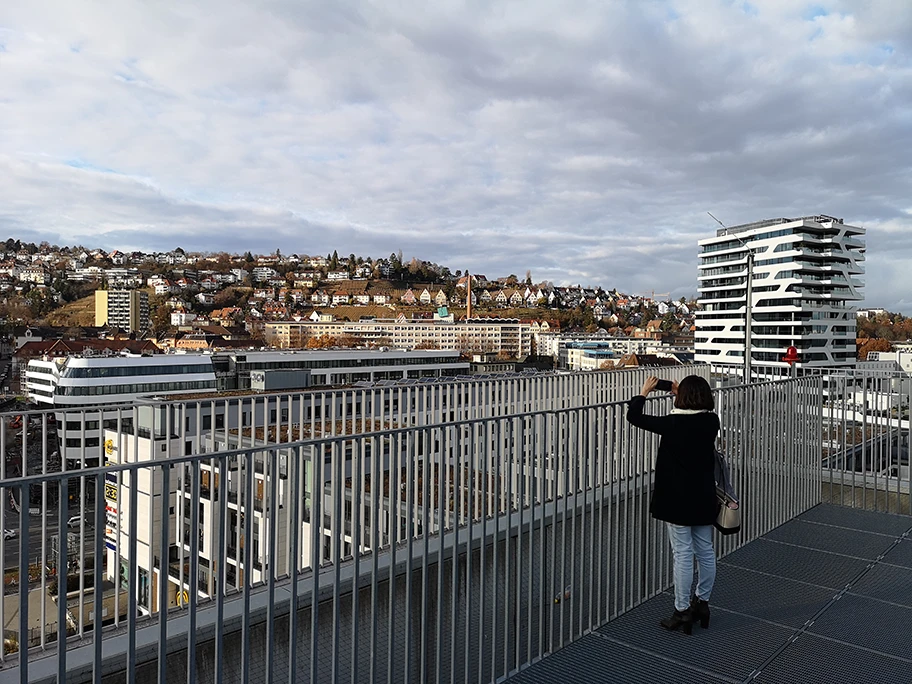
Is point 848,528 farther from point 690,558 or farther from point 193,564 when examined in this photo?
point 193,564

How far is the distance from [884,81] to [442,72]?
1354cm

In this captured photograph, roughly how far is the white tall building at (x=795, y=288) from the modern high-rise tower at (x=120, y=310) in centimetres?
10725

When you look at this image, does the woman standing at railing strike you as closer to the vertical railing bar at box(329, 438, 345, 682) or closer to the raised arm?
the raised arm

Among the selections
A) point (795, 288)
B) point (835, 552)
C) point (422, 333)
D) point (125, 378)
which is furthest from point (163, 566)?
point (422, 333)

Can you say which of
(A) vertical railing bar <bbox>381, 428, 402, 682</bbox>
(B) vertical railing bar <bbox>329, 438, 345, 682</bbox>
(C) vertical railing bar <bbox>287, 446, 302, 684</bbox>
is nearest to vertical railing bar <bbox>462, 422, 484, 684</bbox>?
(A) vertical railing bar <bbox>381, 428, 402, 682</bbox>

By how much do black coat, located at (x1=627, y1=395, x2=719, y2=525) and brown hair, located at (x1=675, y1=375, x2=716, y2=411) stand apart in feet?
0.16

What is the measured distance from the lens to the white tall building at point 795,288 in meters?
69.8

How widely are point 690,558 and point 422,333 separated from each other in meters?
113

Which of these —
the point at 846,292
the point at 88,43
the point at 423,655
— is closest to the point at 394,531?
the point at 423,655

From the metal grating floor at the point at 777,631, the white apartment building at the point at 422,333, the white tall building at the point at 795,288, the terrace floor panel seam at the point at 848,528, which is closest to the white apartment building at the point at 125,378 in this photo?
the terrace floor panel seam at the point at 848,528

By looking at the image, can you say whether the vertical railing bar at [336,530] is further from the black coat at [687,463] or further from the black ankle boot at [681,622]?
the black ankle boot at [681,622]

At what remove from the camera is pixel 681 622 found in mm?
3572

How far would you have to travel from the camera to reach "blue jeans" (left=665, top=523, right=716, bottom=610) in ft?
11.4

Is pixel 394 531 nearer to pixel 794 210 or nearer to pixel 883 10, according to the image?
pixel 883 10
